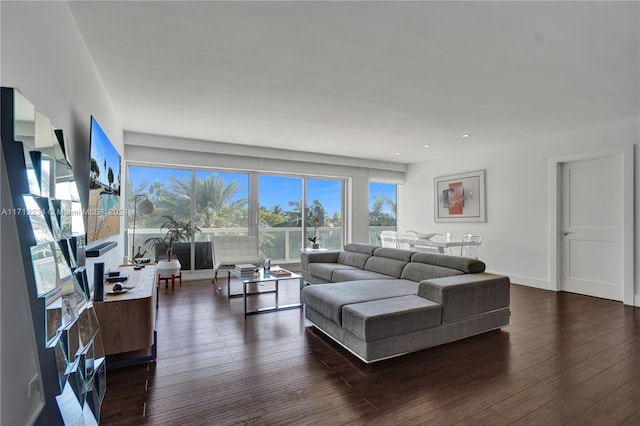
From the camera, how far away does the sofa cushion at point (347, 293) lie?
2.74 m

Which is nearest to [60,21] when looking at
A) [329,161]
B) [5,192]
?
[5,192]

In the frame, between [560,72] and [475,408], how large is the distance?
9.39 ft

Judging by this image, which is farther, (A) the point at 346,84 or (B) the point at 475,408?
(A) the point at 346,84

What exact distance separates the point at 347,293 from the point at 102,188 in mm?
2511

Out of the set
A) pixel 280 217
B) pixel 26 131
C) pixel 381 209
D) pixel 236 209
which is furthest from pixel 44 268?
pixel 381 209

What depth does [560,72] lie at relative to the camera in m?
2.81

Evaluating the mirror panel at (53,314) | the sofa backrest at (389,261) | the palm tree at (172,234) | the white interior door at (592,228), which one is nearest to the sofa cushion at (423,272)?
the sofa backrest at (389,261)

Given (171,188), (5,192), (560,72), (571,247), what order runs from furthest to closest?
(171,188) → (571,247) → (560,72) → (5,192)

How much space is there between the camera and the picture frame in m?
5.98

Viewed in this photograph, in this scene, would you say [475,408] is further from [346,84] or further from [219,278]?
[219,278]

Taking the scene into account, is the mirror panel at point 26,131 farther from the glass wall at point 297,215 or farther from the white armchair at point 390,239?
the white armchair at point 390,239

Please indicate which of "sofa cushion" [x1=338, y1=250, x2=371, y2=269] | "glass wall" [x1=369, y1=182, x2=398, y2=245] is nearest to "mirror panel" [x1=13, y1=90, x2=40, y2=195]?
"sofa cushion" [x1=338, y1=250, x2=371, y2=269]

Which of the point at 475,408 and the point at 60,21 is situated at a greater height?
the point at 60,21

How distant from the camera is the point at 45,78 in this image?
70.6 inches
